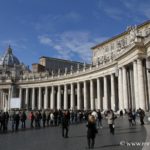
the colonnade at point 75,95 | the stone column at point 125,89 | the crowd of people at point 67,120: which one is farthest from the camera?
the colonnade at point 75,95

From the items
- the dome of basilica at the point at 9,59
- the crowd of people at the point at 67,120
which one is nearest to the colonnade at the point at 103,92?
the crowd of people at the point at 67,120

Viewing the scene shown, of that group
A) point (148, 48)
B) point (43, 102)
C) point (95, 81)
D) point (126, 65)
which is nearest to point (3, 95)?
point (43, 102)

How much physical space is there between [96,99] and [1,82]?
44.2 m

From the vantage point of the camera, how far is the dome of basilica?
158500 mm

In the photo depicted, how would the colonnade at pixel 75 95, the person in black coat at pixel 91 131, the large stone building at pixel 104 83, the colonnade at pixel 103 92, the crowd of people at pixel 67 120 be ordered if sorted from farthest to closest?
the colonnade at pixel 75 95
the large stone building at pixel 104 83
the colonnade at pixel 103 92
the crowd of people at pixel 67 120
the person in black coat at pixel 91 131

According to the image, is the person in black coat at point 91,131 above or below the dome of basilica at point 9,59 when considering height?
below

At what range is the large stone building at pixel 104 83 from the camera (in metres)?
46.2

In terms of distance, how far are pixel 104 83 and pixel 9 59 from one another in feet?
347

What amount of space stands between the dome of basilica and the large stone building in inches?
2206

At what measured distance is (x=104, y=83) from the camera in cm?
6700

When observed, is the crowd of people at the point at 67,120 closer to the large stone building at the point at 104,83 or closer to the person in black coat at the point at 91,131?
the person in black coat at the point at 91,131

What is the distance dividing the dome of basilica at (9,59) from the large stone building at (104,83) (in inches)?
2206

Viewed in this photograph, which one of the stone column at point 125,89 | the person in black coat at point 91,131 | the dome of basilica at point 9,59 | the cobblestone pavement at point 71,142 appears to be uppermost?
the dome of basilica at point 9,59

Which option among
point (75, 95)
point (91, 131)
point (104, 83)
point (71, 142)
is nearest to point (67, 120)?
point (71, 142)
